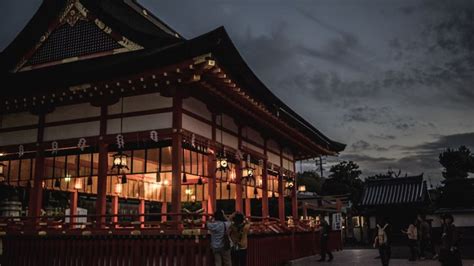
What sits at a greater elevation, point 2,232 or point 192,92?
point 192,92

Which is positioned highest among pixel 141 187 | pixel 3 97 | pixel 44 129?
pixel 3 97

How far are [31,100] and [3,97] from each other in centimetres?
93

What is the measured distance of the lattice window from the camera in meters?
14.8

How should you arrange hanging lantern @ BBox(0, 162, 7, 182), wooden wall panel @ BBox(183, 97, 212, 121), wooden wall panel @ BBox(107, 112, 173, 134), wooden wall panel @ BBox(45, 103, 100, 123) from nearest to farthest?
wooden wall panel @ BBox(107, 112, 173, 134) < wooden wall panel @ BBox(183, 97, 212, 121) < wooden wall panel @ BBox(45, 103, 100, 123) < hanging lantern @ BBox(0, 162, 7, 182)

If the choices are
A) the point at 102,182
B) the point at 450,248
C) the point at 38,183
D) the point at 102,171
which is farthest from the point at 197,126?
the point at 450,248

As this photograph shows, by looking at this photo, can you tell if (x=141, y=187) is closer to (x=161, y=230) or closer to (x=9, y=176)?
(x=9, y=176)

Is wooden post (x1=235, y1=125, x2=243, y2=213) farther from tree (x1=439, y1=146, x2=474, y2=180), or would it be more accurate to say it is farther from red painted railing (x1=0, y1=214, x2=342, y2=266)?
tree (x1=439, y1=146, x2=474, y2=180)

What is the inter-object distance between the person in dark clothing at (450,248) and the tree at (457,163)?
3875cm

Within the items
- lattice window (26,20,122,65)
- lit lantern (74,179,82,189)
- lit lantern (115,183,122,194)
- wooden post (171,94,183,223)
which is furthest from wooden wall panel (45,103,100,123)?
lit lantern (115,183,122,194)

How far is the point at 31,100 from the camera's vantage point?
1370 cm

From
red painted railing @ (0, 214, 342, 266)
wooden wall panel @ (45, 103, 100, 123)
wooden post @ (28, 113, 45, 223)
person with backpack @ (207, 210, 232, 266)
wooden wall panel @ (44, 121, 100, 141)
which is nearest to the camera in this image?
person with backpack @ (207, 210, 232, 266)

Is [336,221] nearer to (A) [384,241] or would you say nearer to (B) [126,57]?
(A) [384,241]

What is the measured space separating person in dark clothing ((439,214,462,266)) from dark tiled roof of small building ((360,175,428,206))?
1776 cm

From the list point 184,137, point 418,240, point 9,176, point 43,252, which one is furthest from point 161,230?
point 418,240
